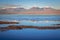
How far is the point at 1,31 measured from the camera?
142 cm

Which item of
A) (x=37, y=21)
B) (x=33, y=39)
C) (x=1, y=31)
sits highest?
(x=37, y=21)

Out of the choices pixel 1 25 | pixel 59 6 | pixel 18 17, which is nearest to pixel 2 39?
pixel 1 25

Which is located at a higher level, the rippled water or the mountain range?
the mountain range

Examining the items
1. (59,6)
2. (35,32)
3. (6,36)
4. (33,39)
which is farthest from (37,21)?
(6,36)

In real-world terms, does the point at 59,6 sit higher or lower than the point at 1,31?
higher

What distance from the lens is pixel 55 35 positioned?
1408mm

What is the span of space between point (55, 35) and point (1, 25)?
0.80 metres

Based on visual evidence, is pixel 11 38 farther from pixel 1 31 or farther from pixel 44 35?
pixel 44 35

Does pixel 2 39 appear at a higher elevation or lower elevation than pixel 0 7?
lower

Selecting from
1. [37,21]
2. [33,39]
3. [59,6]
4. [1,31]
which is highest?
[59,6]

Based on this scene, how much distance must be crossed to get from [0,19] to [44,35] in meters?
0.68

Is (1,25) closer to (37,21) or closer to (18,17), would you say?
(18,17)

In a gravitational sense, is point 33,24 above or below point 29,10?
below

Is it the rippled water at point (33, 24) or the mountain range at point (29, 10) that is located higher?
the mountain range at point (29, 10)
